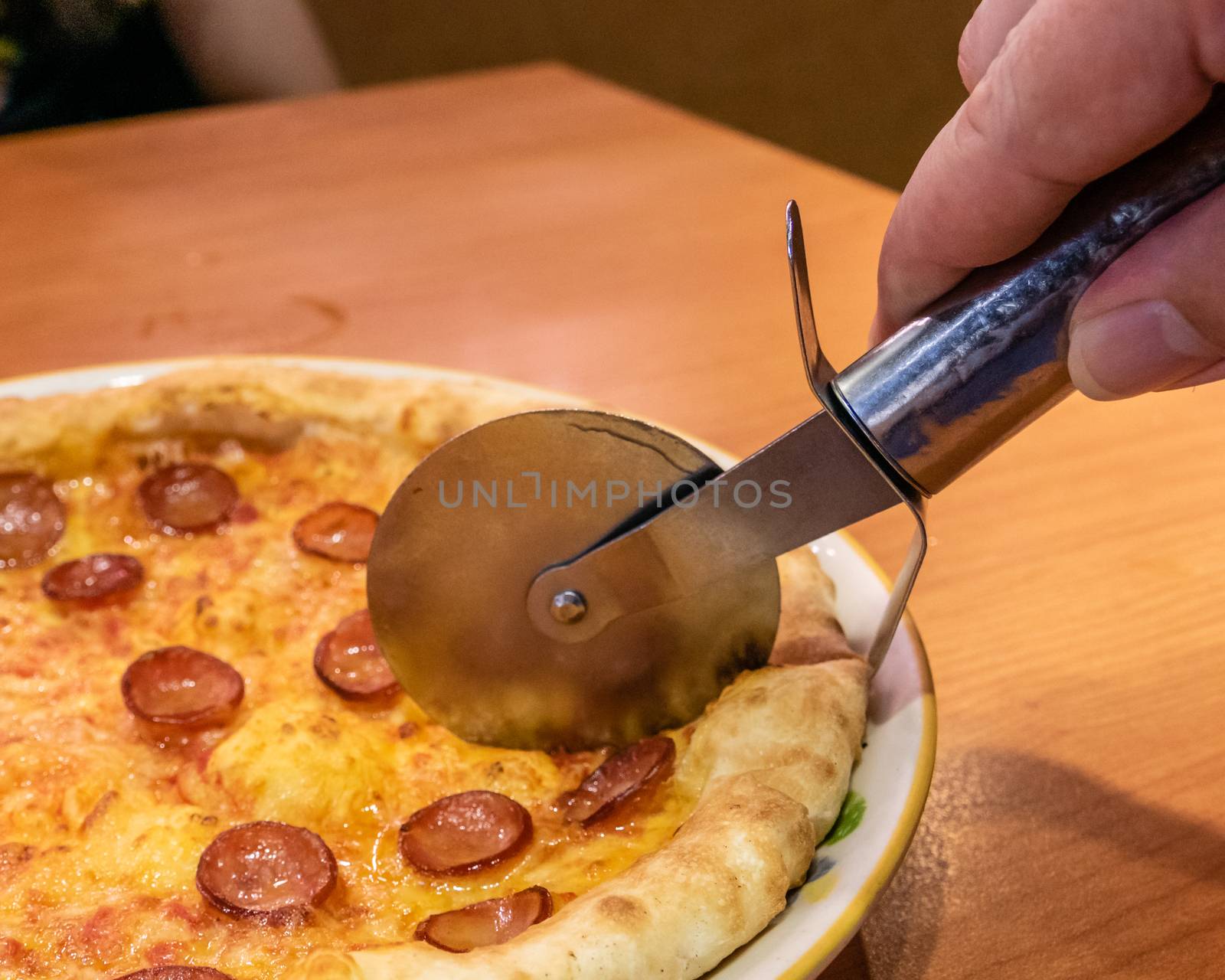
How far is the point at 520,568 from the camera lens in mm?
1292

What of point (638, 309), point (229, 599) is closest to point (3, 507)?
point (229, 599)

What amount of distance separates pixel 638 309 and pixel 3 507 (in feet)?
4.80

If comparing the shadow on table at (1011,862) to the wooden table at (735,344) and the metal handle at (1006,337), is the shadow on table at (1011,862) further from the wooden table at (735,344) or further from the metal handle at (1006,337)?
the metal handle at (1006,337)

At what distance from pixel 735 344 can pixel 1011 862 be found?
1.47 m

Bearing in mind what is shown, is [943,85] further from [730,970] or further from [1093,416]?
[730,970]

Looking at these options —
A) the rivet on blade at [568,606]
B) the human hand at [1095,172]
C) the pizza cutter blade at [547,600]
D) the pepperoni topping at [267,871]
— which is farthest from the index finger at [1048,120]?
the pepperoni topping at [267,871]

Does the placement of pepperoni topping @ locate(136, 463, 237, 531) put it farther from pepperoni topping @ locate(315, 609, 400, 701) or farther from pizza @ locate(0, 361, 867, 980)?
pepperoni topping @ locate(315, 609, 400, 701)

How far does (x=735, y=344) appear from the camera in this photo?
100 inches

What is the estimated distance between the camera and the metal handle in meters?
0.84

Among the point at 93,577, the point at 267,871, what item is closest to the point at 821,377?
the point at 267,871

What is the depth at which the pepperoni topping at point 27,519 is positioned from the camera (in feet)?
5.42

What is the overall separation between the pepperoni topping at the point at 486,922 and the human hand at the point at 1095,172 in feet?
2.24

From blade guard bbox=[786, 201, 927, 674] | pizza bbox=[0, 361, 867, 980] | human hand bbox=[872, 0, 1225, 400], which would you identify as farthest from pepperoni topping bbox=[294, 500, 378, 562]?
human hand bbox=[872, 0, 1225, 400]

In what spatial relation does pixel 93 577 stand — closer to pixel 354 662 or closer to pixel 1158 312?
pixel 354 662
